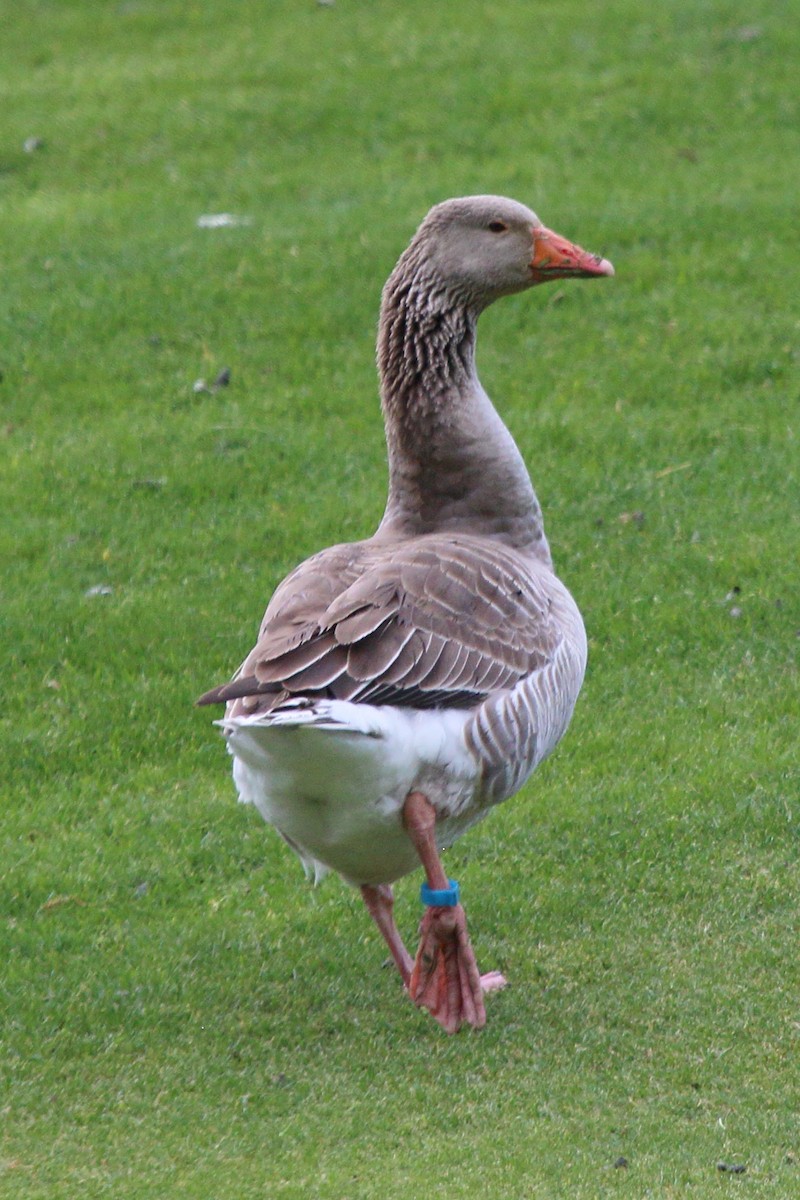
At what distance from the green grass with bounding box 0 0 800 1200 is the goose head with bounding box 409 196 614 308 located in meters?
1.99

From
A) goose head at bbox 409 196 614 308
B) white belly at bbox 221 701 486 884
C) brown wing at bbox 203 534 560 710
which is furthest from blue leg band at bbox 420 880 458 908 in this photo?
goose head at bbox 409 196 614 308

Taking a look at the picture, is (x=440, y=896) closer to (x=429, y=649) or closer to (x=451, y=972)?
(x=451, y=972)

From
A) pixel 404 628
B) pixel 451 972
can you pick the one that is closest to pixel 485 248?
pixel 404 628

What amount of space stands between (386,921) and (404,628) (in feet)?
3.45

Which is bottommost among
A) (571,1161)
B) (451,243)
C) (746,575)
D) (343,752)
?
(746,575)

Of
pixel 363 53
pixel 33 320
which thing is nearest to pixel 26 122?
pixel 363 53

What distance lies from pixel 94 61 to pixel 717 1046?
1265 cm

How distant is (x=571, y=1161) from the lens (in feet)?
13.2

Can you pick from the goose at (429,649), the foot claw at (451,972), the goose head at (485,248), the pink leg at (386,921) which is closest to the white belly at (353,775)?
the goose at (429,649)

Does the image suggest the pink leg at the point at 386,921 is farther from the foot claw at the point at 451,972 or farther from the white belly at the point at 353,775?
the foot claw at the point at 451,972

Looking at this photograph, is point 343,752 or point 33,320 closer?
point 343,752

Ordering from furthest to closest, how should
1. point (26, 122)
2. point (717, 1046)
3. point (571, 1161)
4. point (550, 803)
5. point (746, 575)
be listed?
point (26, 122) → point (746, 575) → point (550, 803) → point (717, 1046) → point (571, 1161)

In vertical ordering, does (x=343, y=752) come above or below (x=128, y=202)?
above

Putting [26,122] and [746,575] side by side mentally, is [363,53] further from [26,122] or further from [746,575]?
[746,575]
